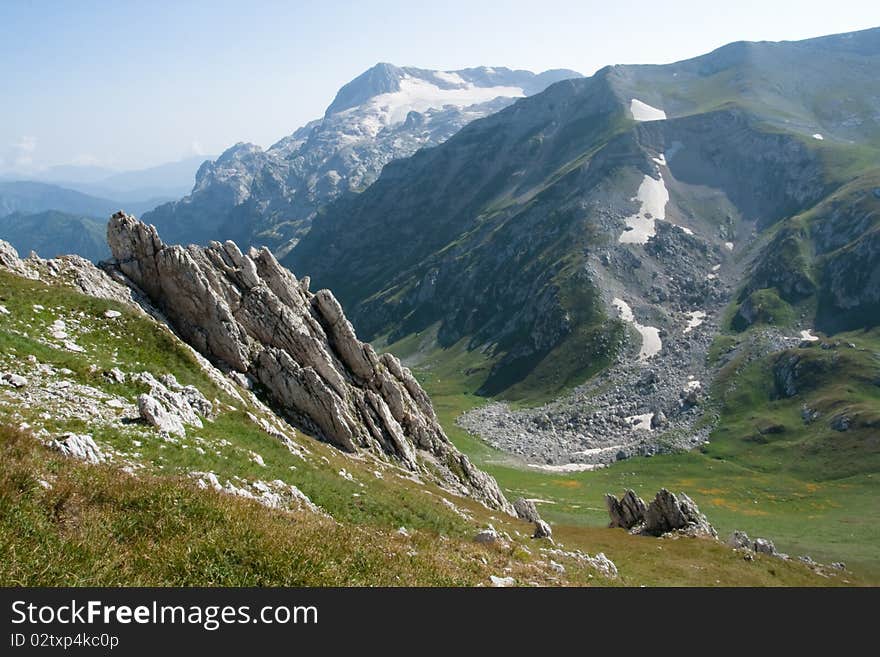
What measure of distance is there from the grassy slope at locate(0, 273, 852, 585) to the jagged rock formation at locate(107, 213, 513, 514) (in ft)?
24.6

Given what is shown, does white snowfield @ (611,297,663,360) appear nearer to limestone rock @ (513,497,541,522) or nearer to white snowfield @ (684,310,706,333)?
white snowfield @ (684,310,706,333)

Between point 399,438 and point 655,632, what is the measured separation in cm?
4768

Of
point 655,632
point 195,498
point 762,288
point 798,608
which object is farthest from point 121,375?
point 762,288

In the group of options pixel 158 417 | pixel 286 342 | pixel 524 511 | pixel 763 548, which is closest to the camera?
pixel 158 417

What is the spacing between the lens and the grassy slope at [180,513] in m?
9.75

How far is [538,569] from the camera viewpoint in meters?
19.9

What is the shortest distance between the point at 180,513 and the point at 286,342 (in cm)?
4272

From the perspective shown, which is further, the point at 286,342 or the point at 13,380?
the point at 286,342

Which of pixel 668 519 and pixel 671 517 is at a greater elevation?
pixel 671 517

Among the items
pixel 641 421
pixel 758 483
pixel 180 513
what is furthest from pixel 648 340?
pixel 180 513

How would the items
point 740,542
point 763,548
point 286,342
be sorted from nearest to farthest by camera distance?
1. point 286,342
2. point 740,542
3. point 763,548

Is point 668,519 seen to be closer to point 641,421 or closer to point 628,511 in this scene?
point 628,511

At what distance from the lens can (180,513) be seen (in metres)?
11.6

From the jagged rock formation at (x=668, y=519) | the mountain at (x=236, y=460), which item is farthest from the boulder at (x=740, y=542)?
the jagged rock formation at (x=668, y=519)
